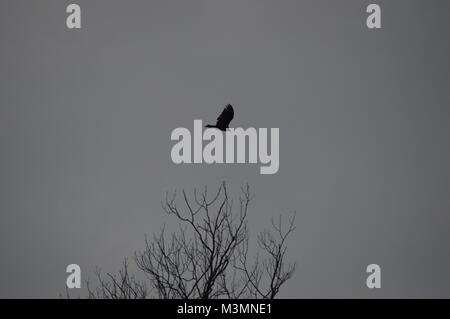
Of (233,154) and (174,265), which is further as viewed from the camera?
(233,154)

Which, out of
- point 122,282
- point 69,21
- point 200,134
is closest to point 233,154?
point 200,134

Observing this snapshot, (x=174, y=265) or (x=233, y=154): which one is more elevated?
(x=233, y=154)

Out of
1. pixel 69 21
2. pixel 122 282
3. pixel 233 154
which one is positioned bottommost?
pixel 122 282

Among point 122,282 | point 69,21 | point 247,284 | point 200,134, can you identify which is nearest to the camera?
point 247,284
